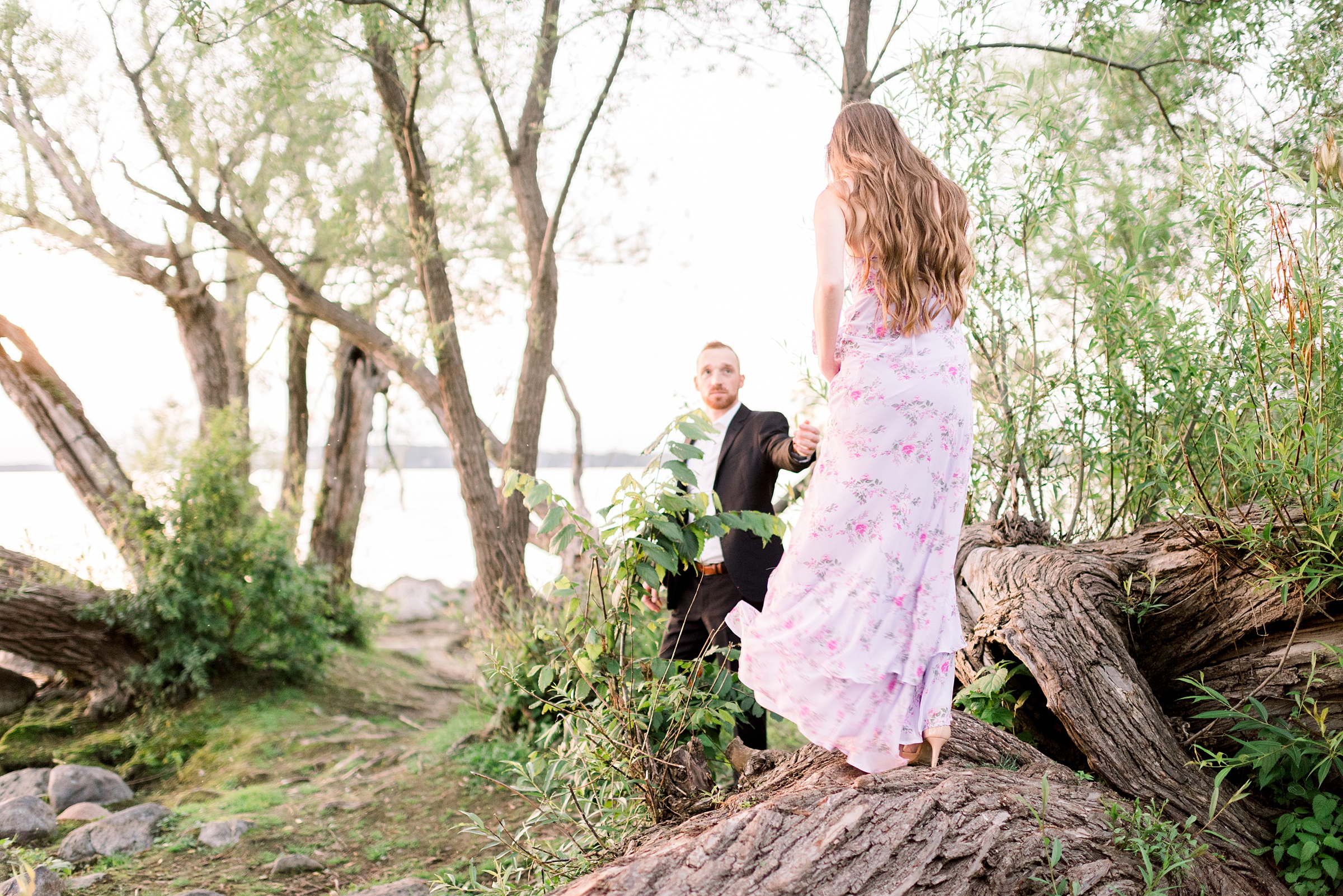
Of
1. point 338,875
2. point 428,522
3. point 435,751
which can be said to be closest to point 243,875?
point 338,875

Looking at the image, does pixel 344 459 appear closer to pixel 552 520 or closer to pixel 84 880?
pixel 84 880

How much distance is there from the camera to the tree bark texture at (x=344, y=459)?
29.5 ft

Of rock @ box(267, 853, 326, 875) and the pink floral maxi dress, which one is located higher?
the pink floral maxi dress

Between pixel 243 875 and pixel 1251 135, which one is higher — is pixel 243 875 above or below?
below

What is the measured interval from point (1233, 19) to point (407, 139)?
5009 millimetres

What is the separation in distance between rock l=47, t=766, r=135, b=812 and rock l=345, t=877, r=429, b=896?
2.44 m

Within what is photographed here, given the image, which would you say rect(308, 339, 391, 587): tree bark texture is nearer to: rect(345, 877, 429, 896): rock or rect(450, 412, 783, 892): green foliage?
rect(345, 877, 429, 896): rock

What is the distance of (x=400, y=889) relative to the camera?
335 cm

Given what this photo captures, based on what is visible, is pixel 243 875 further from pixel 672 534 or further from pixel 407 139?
pixel 407 139

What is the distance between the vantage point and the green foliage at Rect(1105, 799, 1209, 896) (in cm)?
214

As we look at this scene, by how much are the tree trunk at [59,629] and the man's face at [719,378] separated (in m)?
5.32

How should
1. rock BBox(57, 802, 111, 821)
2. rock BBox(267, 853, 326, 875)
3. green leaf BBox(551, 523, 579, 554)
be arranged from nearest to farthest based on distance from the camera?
1. green leaf BBox(551, 523, 579, 554)
2. rock BBox(267, 853, 326, 875)
3. rock BBox(57, 802, 111, 821)

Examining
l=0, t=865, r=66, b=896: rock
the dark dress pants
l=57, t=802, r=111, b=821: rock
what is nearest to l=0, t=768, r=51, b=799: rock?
l=57, t=802, r=111, b=821: rock

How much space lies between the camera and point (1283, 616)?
2.74 m
